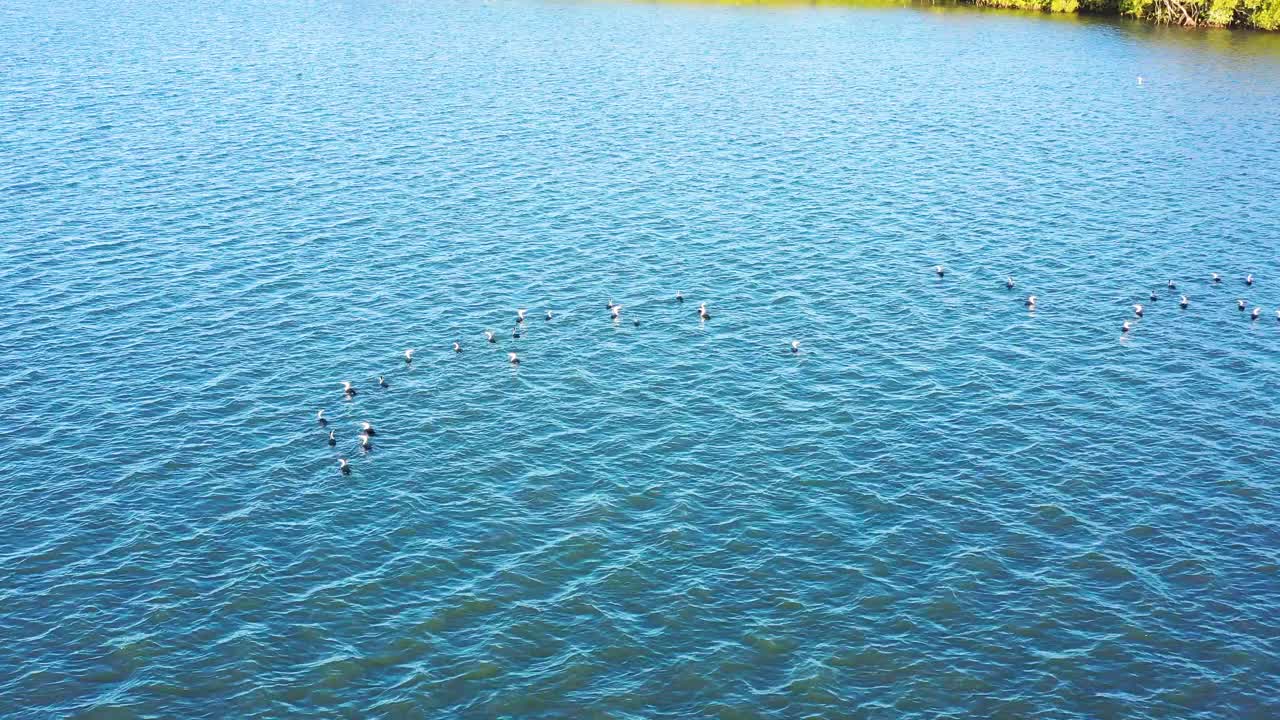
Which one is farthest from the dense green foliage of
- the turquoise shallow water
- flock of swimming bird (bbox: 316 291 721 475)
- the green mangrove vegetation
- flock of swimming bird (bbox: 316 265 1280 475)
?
flock of swimming bird (bbox: 316 291 721 475)

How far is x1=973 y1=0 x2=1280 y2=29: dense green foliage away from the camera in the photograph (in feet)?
504

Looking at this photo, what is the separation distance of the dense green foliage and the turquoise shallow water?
3744cm

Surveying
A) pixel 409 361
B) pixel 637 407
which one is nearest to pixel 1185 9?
pixel 637 407

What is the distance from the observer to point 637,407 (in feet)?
213

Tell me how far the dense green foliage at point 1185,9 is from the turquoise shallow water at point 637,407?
37439 mm

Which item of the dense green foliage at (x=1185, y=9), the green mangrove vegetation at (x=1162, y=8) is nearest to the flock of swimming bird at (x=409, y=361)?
the green mangrove vegetation at (x=1162, y=8)

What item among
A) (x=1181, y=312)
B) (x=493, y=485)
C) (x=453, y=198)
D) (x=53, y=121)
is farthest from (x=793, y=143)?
(x=53, y=121)

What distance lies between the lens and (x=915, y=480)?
5772cm

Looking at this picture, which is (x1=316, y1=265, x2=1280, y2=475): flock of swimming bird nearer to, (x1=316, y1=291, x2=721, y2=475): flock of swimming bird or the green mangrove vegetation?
(x1=316, y1=291, x2=721, y2=475): flock of swimming bird

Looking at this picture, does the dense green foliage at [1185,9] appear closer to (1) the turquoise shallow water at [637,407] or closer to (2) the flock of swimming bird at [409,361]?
(1) the turquoise shallow water at [637,407]

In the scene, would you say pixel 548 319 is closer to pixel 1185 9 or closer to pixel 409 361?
pixel 409 361

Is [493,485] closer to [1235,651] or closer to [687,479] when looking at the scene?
[687,479]

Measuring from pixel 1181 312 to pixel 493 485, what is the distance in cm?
4989

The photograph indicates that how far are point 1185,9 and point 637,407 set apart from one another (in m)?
133
